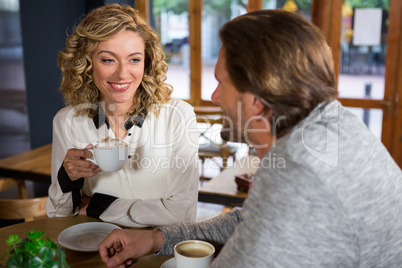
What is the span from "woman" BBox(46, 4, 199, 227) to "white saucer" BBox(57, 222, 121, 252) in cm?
14

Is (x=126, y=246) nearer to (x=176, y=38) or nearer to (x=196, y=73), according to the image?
(x=196, y=73)

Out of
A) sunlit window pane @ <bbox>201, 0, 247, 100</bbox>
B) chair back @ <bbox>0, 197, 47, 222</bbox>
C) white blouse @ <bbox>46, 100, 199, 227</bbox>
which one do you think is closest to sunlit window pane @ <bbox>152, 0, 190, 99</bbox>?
sunlit window pane @ <bbox>201, 0, 247, 100</bbox>

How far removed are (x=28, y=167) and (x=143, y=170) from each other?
147cm

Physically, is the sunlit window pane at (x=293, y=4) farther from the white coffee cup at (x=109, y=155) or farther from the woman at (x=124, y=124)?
the white coffee cup at (x=109, y=155)

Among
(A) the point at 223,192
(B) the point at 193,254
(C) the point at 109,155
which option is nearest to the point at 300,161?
(B) the point at 193,254

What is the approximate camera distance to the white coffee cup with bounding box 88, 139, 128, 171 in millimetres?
1500

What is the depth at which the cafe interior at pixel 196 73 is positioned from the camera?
2939 mm

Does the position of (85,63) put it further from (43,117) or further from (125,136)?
(43,117)

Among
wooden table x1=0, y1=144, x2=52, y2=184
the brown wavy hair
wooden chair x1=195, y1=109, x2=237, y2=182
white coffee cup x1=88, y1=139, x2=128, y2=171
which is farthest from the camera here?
wooden chair x1=195, y1=109, x2=237, y2=182

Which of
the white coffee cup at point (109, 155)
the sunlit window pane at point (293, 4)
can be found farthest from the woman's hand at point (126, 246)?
the sunlit window pane at point (293, 4)

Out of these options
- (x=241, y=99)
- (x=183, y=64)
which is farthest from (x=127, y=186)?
(x=183, y=64)

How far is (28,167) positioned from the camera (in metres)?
2.96

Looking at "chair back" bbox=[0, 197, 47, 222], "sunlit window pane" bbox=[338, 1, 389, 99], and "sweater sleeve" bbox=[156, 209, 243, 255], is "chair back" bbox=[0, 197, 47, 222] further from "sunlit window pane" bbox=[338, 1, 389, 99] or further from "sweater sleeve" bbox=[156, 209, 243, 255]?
"sunlit window pane" bbox=[338, 1, 389, 99]

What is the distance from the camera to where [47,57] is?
3.59 m
